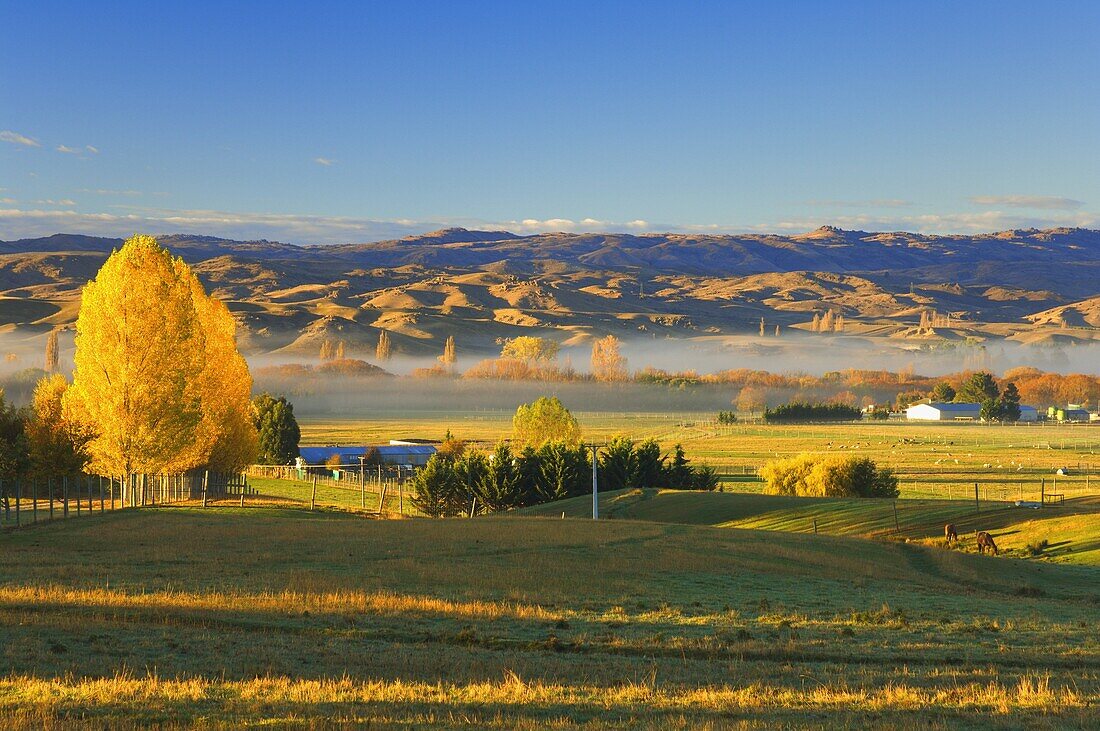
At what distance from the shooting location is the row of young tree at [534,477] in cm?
9869

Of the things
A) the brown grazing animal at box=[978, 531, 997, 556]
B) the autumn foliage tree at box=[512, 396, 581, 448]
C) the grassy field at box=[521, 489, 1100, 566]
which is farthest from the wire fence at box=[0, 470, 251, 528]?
the brown grazing animal at box=[978, 531, 997, 556]

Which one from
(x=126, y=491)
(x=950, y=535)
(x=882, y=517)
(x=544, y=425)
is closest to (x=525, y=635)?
(x=950, y=535)

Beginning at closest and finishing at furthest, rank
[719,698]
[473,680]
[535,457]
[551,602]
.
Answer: [719,698], [473,680], [551,602], [535,457]

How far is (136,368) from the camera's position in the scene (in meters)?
68.4

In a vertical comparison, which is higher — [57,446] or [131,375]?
[131,375]

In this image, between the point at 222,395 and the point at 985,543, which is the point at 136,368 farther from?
the point at 985,543

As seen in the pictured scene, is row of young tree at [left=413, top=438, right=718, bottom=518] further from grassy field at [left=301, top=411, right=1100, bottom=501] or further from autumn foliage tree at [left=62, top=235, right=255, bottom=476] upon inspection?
autumn foliage tree at [left=62, top=235, right=255, bottom=476]

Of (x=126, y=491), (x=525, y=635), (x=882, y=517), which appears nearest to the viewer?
(x=525, y=635)

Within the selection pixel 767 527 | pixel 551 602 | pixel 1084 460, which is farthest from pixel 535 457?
pixel 1084 460

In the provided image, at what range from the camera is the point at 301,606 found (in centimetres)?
3147

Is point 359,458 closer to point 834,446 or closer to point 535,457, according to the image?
point 535,457

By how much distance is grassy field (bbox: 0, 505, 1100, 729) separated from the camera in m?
19.5

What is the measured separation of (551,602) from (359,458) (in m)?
111

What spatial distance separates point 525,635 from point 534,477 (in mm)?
74796
